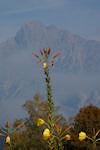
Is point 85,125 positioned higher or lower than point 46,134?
higher

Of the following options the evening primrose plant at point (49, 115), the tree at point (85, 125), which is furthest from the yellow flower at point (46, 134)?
the tree at point (85, 125)

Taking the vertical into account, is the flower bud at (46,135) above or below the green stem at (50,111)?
below

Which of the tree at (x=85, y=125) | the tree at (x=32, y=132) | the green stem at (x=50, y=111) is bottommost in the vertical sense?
the green stem at (x=50, y=111)

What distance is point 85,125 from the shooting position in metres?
24.8

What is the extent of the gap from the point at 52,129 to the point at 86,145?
20962mm

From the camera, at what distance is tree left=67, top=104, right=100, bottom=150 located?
915 inches

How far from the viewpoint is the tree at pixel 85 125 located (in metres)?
23.2

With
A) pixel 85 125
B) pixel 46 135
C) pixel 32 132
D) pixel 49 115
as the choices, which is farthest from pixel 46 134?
pixel 32 132

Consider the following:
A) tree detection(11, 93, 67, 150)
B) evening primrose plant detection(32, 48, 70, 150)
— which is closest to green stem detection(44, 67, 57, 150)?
evening primrose plant detection(32, 48, 70, 150)

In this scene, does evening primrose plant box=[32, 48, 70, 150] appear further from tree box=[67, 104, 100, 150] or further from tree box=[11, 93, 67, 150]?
tree box=[11, 93, 67, 150]

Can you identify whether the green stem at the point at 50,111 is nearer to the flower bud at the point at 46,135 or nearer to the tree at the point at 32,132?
the flower bud at the point at 46,135

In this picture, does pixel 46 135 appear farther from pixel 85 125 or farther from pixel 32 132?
pixel 32 132

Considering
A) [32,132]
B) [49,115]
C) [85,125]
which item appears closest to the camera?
[49,115]

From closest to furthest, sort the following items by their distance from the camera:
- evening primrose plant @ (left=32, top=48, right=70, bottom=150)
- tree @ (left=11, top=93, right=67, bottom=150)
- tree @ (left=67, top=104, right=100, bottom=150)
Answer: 1. evening primrose plant @ (left=32, top=48, right=70, bottom=150)
2. tree @ (left=67, top=104, right=100, bottom=150)
3. tree @ (left=11, top=93, right=67, bottom=150)
